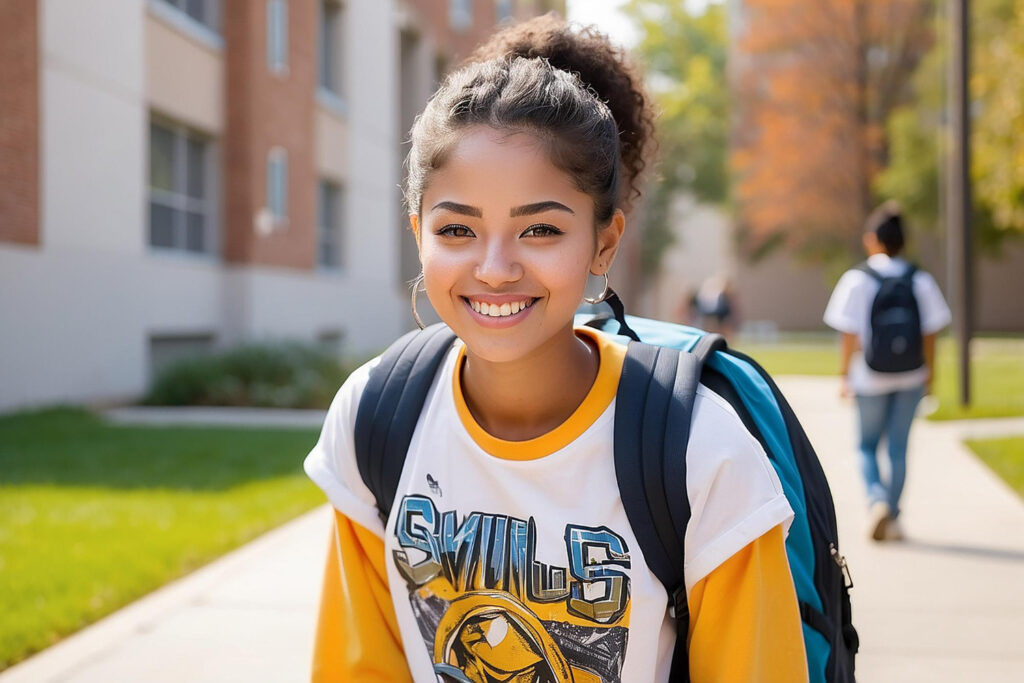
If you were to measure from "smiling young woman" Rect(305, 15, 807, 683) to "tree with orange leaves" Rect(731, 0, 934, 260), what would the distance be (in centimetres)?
3404

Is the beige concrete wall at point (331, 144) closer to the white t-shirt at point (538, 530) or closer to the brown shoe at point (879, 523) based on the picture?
the brown shoe at point (879, 523)

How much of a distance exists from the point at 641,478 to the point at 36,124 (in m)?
10.3

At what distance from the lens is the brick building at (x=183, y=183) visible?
10570mm

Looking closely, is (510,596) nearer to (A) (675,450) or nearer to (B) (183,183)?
(A) (675,450)

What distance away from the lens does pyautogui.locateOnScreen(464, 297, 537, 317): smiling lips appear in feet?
6.37

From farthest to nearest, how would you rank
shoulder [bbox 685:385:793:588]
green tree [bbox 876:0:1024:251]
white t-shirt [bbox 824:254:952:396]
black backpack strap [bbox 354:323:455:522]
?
1. green tree [bbox 876:0:1024:251]
2. white t-shirt [bbox 824:254:952:396]
3. black backpack strap [bbox 354:323:455:522]
4. shoulder [bbox 685:385:793:588]

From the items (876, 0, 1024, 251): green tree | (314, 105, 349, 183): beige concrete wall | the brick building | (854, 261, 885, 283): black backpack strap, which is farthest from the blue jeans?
(876, 0, 1024, 251): green tree

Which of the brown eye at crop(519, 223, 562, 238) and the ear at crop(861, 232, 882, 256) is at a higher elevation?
the ear at crop(861, 232, 882, 256)

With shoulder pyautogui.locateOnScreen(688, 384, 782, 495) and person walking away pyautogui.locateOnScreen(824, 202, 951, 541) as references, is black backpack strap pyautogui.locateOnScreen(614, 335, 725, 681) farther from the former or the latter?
person walking away pyautogui.locateOnScreen(824, 202, 951, 541)

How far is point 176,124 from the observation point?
13961 mm

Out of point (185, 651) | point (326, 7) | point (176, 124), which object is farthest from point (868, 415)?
point (326, 7)

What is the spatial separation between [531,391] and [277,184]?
14.7m

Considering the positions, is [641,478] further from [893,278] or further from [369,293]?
[369,293]

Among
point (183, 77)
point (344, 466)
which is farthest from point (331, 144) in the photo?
point (344, 466)
